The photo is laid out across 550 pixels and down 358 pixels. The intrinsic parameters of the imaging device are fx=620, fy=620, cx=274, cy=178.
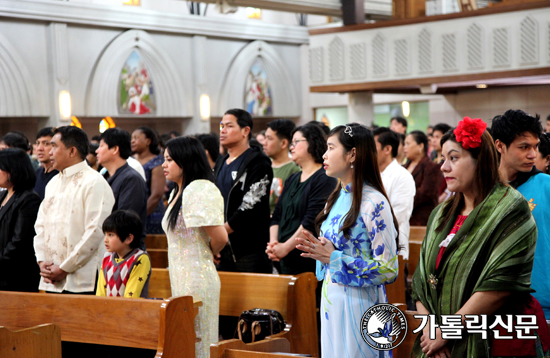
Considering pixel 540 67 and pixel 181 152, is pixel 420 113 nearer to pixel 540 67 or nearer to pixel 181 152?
pixel 540 67

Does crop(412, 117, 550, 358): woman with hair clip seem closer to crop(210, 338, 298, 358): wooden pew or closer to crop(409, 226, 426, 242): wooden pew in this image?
crop(210, 338, 298, 358): wooden pew

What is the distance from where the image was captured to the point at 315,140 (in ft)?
13.0

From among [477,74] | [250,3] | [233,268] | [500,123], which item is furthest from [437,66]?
[500,123]

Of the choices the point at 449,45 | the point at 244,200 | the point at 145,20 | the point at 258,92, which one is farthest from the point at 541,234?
the point at 258,92

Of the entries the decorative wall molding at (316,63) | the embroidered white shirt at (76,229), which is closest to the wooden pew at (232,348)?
the embroidered white shirt at (76,229)

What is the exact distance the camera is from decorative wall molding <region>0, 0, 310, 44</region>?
11703 mm

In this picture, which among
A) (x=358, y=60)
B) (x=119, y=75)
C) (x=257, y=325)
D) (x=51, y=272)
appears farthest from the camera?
(x=119, y=75)

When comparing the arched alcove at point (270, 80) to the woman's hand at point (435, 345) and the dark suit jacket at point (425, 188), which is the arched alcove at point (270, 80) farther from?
the woman's hand at point (435, 345)

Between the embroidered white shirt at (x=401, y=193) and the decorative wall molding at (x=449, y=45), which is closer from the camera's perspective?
the embroidered white shirt at (x=401, y=193)

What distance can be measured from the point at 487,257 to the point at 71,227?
2.66 metres

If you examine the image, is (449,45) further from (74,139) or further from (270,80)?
(74,139)

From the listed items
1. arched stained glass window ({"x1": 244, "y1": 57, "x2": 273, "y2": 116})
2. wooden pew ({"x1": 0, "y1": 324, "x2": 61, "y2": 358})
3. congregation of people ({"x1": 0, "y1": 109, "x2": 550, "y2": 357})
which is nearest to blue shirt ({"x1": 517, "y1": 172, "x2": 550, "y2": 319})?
congregation of people ({"x1": 0, "y1": 109, "x2": 550, "y2": 357})

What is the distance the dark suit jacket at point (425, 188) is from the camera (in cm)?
598

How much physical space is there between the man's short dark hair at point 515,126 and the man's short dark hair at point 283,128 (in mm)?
2258
